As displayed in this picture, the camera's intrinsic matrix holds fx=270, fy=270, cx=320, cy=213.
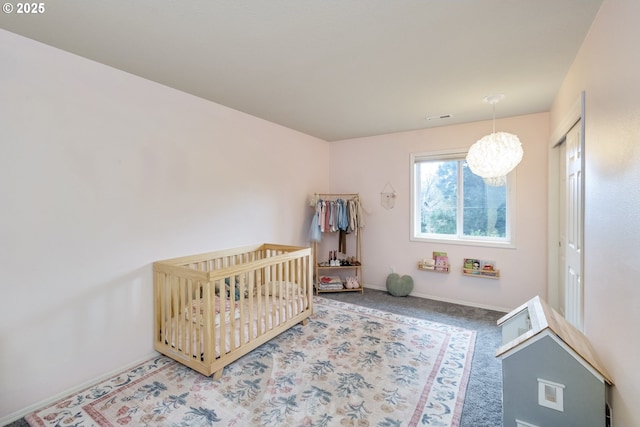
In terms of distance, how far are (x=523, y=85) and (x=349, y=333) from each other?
111 inches

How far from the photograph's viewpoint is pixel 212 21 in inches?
60.9

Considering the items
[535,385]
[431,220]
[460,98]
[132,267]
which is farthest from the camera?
[431,220]

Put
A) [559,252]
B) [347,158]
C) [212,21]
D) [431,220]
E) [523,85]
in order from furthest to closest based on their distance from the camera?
[347,158], [431,220], [559,252], [523,85], [212,21]

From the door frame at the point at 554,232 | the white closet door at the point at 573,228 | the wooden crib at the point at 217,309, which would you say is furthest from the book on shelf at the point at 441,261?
the wooden crib at the point at 217,309

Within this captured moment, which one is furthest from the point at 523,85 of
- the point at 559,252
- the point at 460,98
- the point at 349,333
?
the point at 349,333

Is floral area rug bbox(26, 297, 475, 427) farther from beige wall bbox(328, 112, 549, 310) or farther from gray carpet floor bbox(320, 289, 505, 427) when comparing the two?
beige wall bbox(328, 112, 549, 310)

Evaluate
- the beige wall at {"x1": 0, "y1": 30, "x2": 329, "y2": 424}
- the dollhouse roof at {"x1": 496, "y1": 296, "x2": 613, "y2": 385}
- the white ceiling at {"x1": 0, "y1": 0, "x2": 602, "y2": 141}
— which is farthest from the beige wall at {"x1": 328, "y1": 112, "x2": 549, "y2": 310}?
the beige wall at {"x1": 0, "y1": 30, "x2": 329, "y2": 424}

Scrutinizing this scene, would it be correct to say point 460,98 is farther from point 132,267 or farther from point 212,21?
point 132,267

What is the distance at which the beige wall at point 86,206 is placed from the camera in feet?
5.49

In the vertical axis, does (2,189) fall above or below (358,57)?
below

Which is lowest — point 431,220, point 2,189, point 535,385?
point 535,385

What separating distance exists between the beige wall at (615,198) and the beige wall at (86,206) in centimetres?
295

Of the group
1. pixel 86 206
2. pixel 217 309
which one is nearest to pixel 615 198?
pixel 217 309

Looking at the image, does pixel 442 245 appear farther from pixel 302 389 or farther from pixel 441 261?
pixel 302 389
